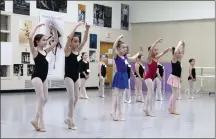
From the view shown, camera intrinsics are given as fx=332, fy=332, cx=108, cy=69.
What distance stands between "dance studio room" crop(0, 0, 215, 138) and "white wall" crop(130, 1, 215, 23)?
0.05 metres

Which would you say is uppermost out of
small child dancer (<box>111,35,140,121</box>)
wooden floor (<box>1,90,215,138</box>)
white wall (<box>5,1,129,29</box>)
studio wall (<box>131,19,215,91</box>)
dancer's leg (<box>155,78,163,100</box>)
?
white wall (<box>5,1,129,29</box>)

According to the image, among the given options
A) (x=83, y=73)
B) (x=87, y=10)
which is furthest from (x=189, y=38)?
(x=83, y=73)

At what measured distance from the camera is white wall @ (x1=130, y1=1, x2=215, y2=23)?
16781mm

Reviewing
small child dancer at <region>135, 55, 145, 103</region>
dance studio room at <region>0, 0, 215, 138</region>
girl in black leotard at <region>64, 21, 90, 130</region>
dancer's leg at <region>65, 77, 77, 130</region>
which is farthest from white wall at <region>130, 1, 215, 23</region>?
dancer's leg at <region>65, 77, 77, 130</region>

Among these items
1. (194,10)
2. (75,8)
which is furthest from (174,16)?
(75,8)

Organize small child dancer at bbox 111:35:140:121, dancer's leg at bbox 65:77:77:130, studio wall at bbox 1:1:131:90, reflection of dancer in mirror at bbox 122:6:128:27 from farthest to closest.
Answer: reflection of dancer in mirror at bbox 122:6:128:27
studio wall at bbox 1:1:131:90
small child dancer at bbox 111:35:140:121
dancer's leg at bbox 65:77:77:130

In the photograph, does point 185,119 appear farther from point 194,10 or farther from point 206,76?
point 194,10

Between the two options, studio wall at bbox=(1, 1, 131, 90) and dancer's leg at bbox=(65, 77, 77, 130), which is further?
studio wall at bbox=(1, 1, 131, 90)

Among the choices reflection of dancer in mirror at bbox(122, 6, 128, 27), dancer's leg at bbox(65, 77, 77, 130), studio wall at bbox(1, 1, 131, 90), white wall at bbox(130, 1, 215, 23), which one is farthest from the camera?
reflection of dancer in mirror at bbox(122, 6, 128, 27)

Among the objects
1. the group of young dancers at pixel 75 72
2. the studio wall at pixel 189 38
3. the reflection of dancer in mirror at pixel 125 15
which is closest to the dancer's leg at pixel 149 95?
the group of young dancers at pixel 75 72

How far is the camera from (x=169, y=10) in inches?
707

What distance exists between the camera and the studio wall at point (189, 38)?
16672 millimetres

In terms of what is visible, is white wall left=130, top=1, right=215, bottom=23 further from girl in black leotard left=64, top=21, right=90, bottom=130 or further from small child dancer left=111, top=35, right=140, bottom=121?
girl in black leotard left=64, top=21, right=90, bottom=130

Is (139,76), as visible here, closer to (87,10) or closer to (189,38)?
(87,10)
